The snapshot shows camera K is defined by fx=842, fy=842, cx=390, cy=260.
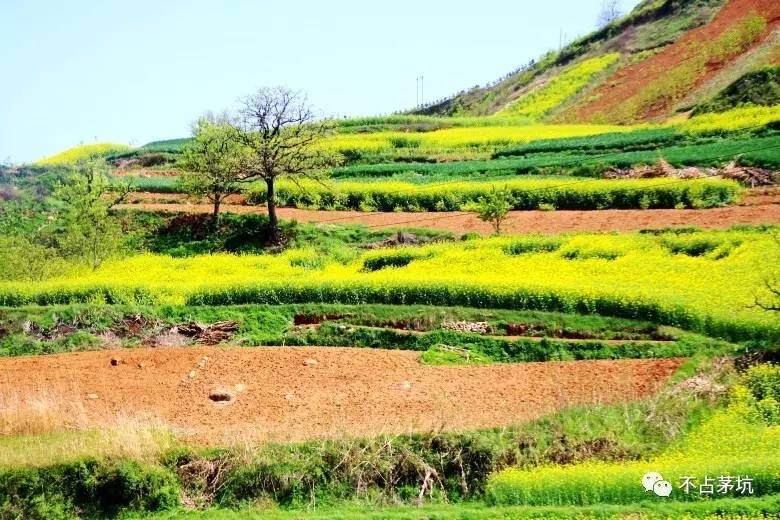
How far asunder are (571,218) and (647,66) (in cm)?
3174

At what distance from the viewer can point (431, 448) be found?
17.8 m

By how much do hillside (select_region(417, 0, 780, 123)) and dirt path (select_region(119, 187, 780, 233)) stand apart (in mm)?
16332

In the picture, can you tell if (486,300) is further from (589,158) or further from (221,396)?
(589,158)

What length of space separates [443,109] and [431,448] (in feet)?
242

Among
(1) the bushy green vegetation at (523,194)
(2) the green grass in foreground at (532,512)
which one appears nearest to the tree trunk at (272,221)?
(1) the bushy green vegetation at (523,194)

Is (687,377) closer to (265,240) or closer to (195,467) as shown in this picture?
(195,467)

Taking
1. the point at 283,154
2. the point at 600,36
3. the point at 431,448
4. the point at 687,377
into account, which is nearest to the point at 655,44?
the point at 600,36

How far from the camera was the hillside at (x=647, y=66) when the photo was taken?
55406 mm

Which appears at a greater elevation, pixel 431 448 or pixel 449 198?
pixel 449 198

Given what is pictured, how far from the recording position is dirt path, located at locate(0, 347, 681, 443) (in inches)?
792

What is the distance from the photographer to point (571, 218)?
37.8 metres

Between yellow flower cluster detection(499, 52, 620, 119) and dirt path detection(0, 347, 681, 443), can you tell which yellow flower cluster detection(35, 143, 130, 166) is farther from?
dirt path detection(0, 347, 681, 443)

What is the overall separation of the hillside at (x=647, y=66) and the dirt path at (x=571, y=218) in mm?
16332

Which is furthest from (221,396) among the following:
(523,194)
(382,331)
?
(523,194)
